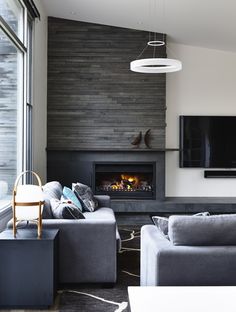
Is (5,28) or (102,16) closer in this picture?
(5,28)

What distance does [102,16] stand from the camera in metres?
6.51

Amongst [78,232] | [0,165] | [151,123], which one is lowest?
[78,232]

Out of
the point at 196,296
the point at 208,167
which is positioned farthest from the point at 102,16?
the point at 196,296

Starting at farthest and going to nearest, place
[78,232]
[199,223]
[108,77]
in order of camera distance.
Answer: [108,77], [78,232], [199,223]

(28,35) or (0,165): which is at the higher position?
(28,35)

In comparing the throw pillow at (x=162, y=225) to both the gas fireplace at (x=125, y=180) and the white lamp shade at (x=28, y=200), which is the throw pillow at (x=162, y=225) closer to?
the white lamp shade at (x=28, y=200)

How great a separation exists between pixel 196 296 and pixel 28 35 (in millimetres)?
4664

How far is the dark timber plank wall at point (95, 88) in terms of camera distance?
692cm

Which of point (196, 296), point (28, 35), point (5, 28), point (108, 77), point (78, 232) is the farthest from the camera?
point (108, 77)

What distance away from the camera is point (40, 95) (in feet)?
21.0

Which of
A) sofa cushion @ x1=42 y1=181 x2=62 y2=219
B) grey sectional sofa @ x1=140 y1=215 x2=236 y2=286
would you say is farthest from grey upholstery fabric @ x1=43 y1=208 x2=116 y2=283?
grey sectional sofa @ x1=140 y1=215 x2=236 y2=286

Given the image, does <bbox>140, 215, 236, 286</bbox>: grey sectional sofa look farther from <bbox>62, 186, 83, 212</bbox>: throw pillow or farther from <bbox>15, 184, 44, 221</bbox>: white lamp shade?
<bbox>62, 186, 83, 212</bbox>: throw pillow

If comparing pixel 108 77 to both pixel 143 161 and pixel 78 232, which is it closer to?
pixel 143 161

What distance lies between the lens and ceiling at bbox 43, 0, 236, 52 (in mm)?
5617
